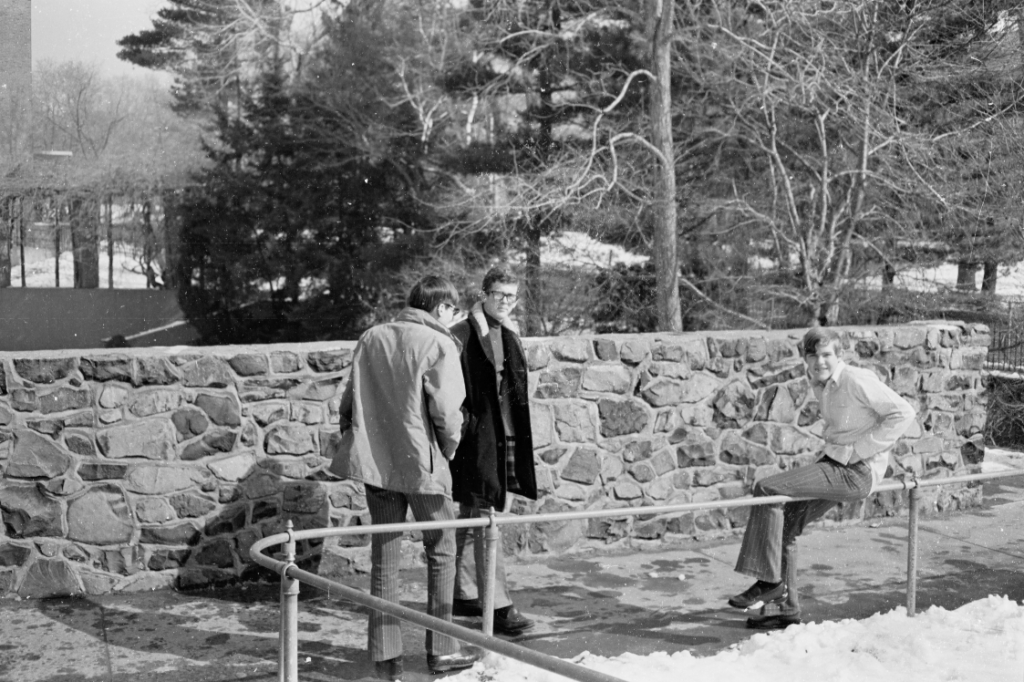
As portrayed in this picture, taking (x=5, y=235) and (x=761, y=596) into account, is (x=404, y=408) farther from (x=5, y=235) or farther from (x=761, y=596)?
(x=5, y=235)

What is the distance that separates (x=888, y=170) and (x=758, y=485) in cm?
1058

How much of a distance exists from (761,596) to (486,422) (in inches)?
66.9

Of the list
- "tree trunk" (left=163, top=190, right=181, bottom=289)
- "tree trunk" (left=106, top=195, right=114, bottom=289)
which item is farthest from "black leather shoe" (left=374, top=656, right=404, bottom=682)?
"tree trunk" (left=163, top=190, right=181, bottom=289)

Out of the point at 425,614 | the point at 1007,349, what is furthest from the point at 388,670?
the point at 1007,349

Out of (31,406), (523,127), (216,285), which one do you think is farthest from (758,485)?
(216,285)

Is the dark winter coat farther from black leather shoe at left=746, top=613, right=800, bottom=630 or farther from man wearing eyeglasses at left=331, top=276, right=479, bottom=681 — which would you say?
black leather shoe at left=746, top=613, right=800, bottom=630

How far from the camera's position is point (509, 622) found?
5.07 m

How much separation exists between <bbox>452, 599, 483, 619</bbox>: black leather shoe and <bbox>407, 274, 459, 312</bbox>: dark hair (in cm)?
156

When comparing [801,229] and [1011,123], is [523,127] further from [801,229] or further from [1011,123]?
[1011,123]

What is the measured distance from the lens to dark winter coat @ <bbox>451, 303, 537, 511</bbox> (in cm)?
500

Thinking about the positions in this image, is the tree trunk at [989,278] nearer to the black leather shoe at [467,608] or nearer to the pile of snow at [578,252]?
the pile of snow at [578,252]

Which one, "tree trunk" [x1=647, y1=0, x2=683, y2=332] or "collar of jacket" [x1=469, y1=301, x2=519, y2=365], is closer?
"collar of jacket" [x1=469, y1=301, x2=519, y2=365]

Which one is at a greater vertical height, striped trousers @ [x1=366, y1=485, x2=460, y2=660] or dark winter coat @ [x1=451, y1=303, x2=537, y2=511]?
dark winter coat @ [x1=451, y1=303, x2=537, y2=511]

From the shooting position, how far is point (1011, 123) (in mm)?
15547
